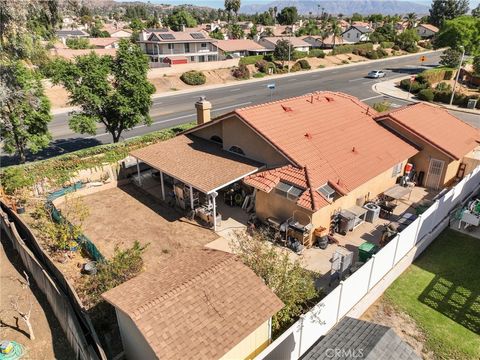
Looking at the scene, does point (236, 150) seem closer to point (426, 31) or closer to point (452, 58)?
point (452, 58)

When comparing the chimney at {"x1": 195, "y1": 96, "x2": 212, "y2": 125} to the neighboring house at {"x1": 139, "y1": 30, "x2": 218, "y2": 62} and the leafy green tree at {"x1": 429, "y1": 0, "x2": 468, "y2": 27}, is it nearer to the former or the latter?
the neighboring house at {"x1": 139, "y1": 30, "x2": 218, "y2": 62}

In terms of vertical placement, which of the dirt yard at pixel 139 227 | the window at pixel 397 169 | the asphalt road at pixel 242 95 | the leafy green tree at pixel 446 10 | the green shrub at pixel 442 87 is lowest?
the asphalt road at pixel 242 95

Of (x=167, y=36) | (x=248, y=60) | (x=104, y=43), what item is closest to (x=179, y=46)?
(x=167, y=36)

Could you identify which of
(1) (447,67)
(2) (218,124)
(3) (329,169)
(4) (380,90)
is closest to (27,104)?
(2) (218,124)

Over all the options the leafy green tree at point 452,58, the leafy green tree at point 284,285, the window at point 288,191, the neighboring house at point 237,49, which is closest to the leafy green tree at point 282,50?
the neighboring house at point 237,49

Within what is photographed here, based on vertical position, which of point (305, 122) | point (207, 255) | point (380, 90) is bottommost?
point (380, 90)

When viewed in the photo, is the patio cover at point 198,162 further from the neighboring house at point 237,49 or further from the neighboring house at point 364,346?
the neighboring house at point 237,49

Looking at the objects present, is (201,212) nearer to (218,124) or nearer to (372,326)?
(218,124)

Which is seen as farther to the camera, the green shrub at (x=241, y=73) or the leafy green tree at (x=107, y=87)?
the green shrub at (x=241, y=73)
